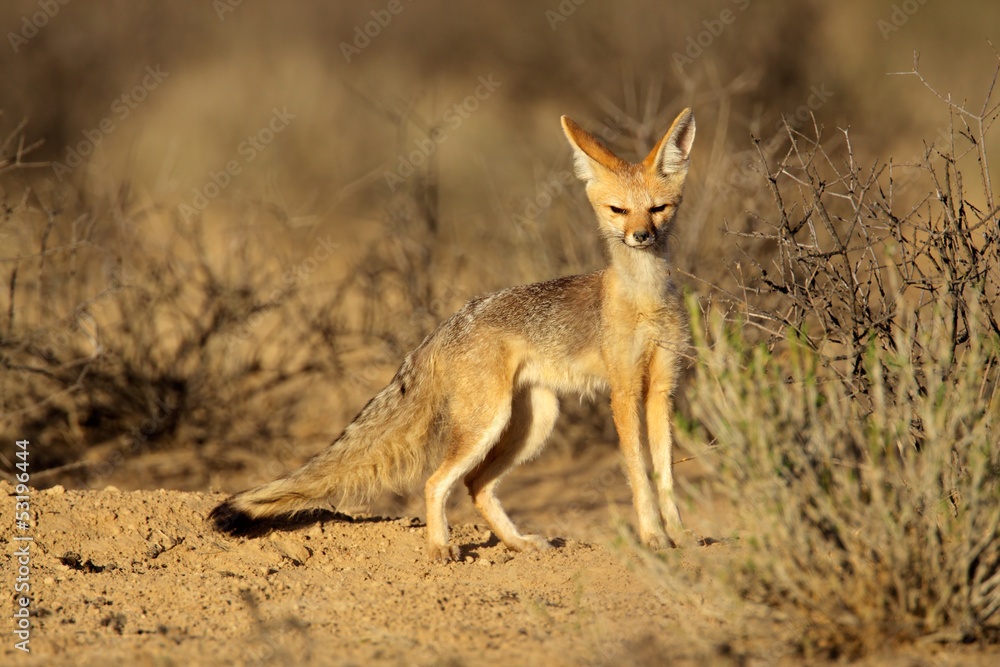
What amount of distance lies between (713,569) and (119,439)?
807cm

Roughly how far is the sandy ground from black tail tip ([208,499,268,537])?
7cm

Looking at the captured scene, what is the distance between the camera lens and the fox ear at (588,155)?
5.21 meters

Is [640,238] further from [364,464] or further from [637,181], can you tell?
[364,464]

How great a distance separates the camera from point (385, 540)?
532cm

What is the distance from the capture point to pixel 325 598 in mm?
4133

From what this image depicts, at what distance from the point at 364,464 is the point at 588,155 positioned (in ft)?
7.62

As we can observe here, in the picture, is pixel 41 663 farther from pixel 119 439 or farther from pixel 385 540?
pixel 119 439

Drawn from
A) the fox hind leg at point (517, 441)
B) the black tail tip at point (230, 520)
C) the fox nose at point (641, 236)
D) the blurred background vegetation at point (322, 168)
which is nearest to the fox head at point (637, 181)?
the fox nose at point (641, 236)

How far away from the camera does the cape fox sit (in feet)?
16.6

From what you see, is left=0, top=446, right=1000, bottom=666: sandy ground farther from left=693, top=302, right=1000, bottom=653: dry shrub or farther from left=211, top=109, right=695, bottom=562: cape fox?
left=211, top=109, right=695, bottom=562: cape fox

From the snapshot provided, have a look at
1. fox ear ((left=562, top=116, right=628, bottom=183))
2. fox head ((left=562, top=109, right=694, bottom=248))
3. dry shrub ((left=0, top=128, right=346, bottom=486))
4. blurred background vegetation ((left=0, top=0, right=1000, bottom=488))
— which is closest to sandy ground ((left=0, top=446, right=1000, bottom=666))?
blurred background vegetation ((left=0, top=0, right=1000, bottom=488))

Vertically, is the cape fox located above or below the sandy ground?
above

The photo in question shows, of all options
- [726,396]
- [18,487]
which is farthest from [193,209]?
[726,396]

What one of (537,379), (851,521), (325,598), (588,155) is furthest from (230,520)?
(851,521)
